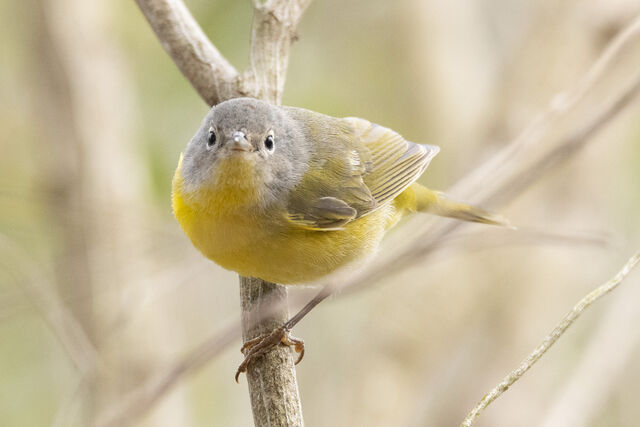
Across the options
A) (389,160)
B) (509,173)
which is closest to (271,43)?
(389,160)

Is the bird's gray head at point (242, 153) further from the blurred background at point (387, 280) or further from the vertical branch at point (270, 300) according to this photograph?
the blurred background at point (387, 280)

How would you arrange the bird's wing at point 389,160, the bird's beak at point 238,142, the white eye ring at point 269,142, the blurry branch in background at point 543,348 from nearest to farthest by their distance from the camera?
the blurry branch in background at point 543,348 < the bird's beak at point 238,142 < the white eye ring at point 269,142 < the bird's wing at point 389,160

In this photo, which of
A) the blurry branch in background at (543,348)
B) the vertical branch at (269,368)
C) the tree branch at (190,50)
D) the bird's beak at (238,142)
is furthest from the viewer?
the tree branch at (190,50)

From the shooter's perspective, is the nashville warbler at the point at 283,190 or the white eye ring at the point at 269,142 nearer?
the nashville warbler at the point at 283,190

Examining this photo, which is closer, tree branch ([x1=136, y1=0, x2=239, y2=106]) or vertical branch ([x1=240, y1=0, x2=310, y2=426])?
vertical branch ([x1=240, y1=0, x2=310, y2=426])

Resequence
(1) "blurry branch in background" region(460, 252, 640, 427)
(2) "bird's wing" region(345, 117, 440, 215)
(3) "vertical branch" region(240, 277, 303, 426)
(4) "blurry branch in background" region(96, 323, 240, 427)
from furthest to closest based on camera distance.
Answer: (2) "bird's wing" region(345, 117, 440, 215) < (3) "vertical branch" region(240, 277, 303, 426) < (1) "blurry branch in background" region(460, 252, 640, 427) < (4) "blurry branch in background" region(96, 323, 240, 427)

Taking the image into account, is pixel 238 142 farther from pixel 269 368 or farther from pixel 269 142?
pixel 269 368

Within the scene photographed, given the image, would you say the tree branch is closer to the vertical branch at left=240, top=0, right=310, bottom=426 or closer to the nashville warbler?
the vertical branch at left=240, top=0, right=310, bottom=426

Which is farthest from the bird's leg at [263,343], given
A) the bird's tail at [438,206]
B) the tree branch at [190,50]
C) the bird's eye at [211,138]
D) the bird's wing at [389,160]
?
the bird's tail at [438,206]

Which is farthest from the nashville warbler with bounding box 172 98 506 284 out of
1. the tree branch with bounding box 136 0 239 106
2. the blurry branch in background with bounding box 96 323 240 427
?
the blurry branch in background with bounding box 96 323 240 427
